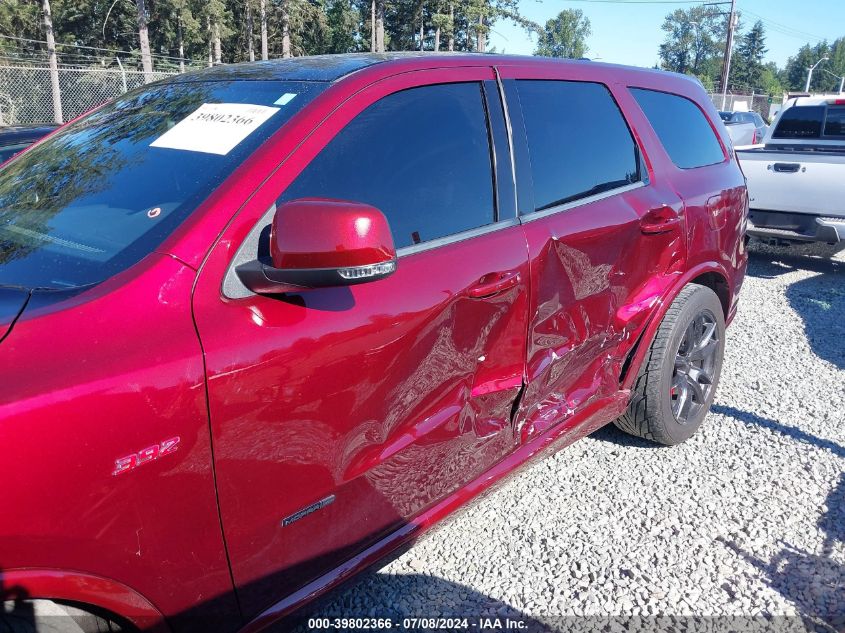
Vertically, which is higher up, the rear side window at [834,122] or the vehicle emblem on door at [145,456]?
the rear side window at [834,122]

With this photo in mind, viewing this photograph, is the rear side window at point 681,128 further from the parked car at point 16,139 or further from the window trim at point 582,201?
the parked car at point 16,139

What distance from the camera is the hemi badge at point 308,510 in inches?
66.7

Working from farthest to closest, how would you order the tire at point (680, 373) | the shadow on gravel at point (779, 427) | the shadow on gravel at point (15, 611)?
the shadow on gravel at point (779, 427) → the tire at point (680, 373) → the shadow on gravel at point (15, 611)

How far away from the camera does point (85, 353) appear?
53.7 inches

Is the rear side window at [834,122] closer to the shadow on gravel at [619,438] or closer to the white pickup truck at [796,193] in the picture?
the white pickup truck at [796,193]

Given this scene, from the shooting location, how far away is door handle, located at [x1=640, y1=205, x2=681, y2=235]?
2.93 metres

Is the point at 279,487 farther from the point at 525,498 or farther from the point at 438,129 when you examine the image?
the point at 525,498

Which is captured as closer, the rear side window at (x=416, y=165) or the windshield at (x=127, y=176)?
the windshield at (x=127, y=176)

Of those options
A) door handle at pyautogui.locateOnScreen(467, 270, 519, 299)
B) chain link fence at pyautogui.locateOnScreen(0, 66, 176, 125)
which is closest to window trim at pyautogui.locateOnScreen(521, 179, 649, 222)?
door handle at pyautogui.locateOnScreen(467, 270, 519, 299)

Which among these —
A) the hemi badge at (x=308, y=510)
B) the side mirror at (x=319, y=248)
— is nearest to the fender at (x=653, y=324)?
the hemi badge at (x=308, y=510)

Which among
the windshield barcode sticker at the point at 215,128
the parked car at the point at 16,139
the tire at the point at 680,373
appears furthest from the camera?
the parked car at the point at 16,139

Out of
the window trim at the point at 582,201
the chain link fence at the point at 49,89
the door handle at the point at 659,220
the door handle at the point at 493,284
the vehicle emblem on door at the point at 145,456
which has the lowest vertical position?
the vehicle emblem on door at the point at 145,456

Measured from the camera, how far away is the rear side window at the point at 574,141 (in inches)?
99.1

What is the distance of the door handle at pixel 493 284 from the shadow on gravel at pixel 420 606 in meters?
1.13
